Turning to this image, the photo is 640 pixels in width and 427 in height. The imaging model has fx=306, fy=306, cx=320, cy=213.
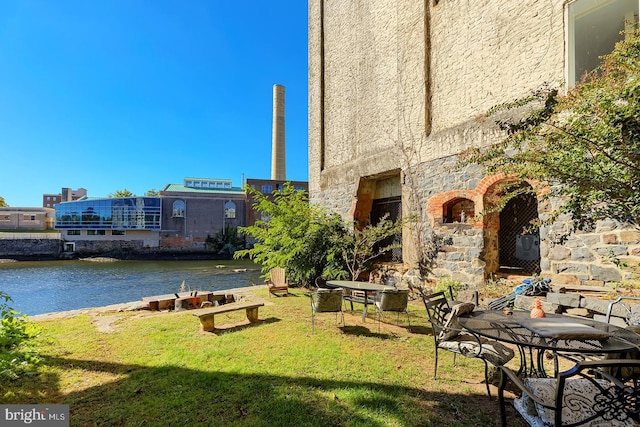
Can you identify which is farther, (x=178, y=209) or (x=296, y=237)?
(x=178, y=209)

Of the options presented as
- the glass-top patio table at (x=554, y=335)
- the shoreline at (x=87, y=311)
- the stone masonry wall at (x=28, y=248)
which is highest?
the glass-top patio table at (x=554, y=335)

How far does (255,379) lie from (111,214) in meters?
37.4

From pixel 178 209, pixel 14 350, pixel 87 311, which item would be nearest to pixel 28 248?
pixel 178 209

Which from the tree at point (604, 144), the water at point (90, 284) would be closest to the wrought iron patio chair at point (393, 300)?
the tree at point (604, 144)

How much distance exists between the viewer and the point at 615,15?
5453mm

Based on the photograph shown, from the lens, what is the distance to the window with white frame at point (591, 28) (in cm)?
493

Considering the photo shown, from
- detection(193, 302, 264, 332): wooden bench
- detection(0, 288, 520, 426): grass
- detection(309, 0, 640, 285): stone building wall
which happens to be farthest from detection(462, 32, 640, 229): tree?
detection(193, 302, 264, 332): wooden bench

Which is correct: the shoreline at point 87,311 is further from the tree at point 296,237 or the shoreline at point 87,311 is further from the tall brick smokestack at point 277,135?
the tall brick smokestack at point 277,135

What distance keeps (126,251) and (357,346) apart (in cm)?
3470

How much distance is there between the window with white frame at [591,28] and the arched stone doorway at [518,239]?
239 centimetres

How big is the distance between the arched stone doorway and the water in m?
10.2

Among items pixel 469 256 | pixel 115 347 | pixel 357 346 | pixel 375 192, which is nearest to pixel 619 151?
pixel 357 346

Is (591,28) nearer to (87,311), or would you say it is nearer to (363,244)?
(363,244)

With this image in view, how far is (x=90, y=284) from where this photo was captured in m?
17.1
